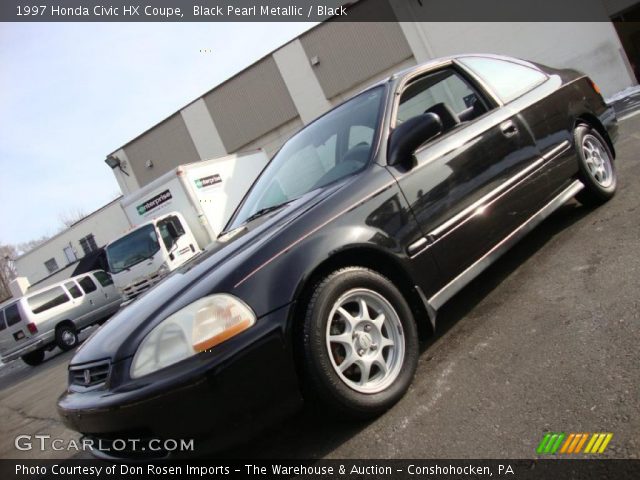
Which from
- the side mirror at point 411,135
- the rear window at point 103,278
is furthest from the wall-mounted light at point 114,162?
the side mirror at point 411,135

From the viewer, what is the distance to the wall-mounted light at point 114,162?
79.9ft

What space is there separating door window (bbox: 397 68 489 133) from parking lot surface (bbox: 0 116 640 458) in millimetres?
1139

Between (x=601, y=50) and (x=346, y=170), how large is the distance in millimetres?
18225

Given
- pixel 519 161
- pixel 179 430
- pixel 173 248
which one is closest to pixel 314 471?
pixel 179 430

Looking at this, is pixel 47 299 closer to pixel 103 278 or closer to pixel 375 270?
pixel 103 278

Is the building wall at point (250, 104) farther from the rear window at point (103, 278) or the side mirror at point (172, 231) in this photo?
the side mirror at point (172, 231)

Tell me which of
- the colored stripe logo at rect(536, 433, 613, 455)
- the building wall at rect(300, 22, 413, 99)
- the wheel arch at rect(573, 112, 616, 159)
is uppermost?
the building wall at rect(300, 22, 413, 99)

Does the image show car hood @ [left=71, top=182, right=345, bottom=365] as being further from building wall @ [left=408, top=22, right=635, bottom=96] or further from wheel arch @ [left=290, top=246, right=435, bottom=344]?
building wall @ [left=408, top=22, right=635, bottom=96]

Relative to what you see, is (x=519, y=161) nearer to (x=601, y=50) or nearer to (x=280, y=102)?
(x=601, y=50)

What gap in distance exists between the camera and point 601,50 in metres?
16.6

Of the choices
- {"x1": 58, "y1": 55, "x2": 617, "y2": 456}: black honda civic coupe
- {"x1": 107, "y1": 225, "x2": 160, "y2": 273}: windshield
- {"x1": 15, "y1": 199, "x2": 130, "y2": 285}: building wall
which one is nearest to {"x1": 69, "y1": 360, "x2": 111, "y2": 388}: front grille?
{"x1": 58, "y1": 55, "x2": 617, "y2": 456}: black honda civic coupe

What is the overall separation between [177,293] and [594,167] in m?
3.44

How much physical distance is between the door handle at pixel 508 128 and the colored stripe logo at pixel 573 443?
2.02 metres

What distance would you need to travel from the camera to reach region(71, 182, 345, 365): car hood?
1986 mm
